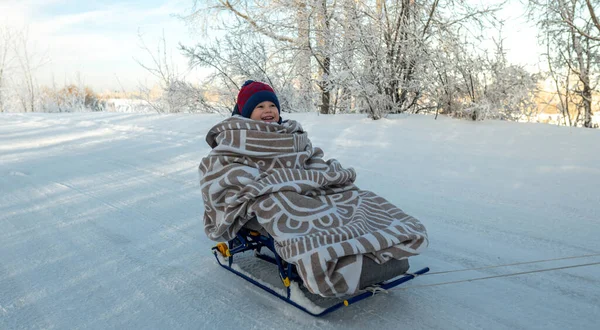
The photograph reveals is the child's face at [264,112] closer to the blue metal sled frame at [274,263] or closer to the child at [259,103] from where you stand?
the child at [259,103]

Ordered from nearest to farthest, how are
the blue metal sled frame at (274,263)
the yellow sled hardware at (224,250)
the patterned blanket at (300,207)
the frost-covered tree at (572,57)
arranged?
the patterned blanket at (300,207), the blue metal sled frame at (274,263), the yellow sled hardware at (224,250), the frost-covered tree at (572,57)

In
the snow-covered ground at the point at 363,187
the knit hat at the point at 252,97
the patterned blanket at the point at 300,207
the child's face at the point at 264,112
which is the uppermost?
the knit hat at the point at 252,97

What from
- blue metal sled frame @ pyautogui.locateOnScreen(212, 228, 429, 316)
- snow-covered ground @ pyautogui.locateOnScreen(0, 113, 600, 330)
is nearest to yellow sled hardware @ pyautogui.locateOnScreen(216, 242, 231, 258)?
blue metal sled frame @ pyautogui.locateOnScreen(212, 228, 429, 316)

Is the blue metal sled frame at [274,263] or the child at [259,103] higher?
the child at [259,103]

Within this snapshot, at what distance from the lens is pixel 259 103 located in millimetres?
2773

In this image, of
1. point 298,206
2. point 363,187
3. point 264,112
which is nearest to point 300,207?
point 298,206

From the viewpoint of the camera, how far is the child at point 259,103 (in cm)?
277

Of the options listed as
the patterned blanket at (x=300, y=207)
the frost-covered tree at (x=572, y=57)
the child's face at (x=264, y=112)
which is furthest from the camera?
the frost-covered tree at (x=572, y=57)

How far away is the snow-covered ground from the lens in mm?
2154

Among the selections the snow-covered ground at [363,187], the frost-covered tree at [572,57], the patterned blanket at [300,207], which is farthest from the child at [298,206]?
the frost-covered tree at [572,57]

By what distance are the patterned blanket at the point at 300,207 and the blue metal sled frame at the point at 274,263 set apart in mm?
89

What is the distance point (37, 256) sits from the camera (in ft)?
9.20

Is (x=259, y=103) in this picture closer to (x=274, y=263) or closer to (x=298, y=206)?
(x=298, y=206)

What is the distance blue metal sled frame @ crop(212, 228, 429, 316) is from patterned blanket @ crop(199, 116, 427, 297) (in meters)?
0.09
